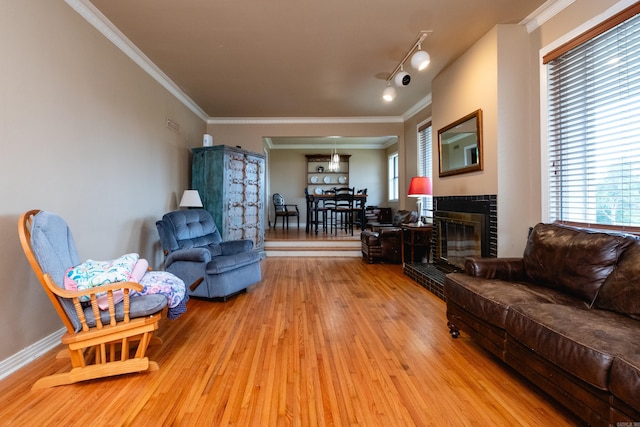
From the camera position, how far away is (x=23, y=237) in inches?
62.5

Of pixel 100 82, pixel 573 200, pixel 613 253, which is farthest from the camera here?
pixel 100 82

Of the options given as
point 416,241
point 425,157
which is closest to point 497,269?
point 416,241

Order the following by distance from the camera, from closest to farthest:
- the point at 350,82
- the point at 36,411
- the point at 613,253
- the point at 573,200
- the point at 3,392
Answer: the point at 36,411, the point at 3,392, the point at 613,253, the point at 573,200, the point at 350,82

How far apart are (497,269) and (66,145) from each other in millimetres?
3506

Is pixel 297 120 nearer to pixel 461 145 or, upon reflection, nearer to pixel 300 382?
pixel 461 145

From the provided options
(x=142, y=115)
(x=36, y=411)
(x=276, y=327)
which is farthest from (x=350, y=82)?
(x=36, y=411)

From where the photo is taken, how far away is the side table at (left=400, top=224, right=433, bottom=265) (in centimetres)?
450

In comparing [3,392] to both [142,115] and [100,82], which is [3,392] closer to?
[100,82]

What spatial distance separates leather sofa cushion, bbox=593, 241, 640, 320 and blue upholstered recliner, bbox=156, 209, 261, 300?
2991 mm

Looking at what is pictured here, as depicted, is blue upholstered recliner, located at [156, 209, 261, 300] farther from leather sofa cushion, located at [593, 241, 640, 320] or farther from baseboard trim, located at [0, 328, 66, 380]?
leather sofa cushion, located at [593, 241, 640, 320]

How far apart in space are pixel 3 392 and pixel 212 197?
11.0ft

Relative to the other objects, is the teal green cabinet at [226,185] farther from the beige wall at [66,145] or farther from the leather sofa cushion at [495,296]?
the leather sofa cushion at [495,296]

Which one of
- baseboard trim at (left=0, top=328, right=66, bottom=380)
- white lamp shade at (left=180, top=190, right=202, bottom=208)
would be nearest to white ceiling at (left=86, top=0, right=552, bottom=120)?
white lamp shade at (left=180, top=190, right=202, bottom=208)

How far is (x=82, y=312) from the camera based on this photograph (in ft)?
5.58
